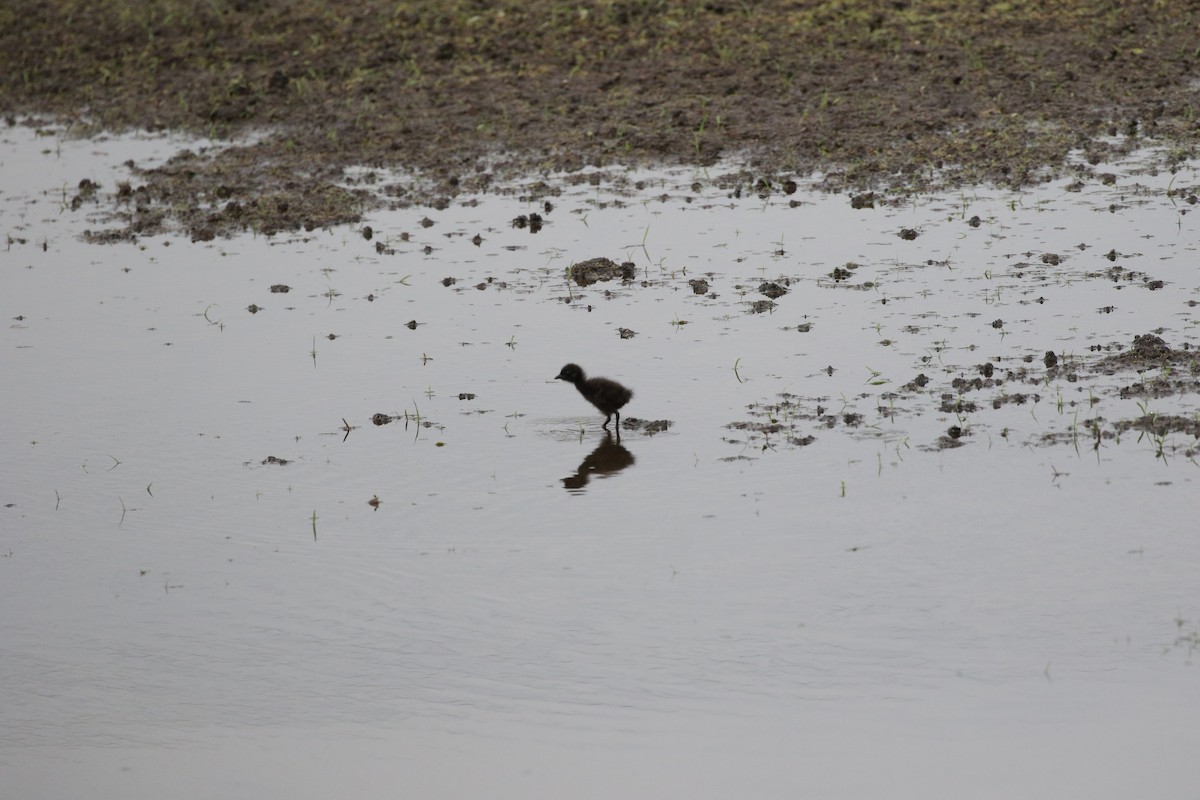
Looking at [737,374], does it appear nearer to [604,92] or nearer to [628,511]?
[628,511]

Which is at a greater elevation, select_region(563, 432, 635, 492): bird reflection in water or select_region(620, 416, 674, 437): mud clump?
select_region(620, 416, 674, 437): mud clump

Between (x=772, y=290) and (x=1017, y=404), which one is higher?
(x=772, y=290)

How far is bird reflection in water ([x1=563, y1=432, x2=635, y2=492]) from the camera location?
879 cm

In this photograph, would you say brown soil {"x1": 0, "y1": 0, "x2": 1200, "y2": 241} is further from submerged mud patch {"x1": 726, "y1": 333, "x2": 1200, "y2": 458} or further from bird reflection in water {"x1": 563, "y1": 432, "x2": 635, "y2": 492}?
bird reflection in water {"x1": 563, "y1": 432, "x2": 635, "y2": 492}

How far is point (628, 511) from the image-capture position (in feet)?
27.1

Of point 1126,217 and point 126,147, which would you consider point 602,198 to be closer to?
point 1126,217

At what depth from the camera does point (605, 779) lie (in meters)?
5.79

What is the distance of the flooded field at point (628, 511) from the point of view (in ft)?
19.8

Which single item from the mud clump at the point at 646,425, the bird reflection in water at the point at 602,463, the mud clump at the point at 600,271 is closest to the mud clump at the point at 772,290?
the mud clump at the point at 600,271

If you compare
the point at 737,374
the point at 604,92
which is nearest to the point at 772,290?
the point at 737,374

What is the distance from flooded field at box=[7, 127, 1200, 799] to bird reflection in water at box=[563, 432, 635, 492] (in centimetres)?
4

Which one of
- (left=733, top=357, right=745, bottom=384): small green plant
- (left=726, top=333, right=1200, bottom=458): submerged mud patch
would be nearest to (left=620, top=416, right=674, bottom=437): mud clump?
(left=726, top=333, right=1200, bottom=458): submerged mud patch

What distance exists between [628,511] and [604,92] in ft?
36.7

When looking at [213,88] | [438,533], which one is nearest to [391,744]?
[438,533]
